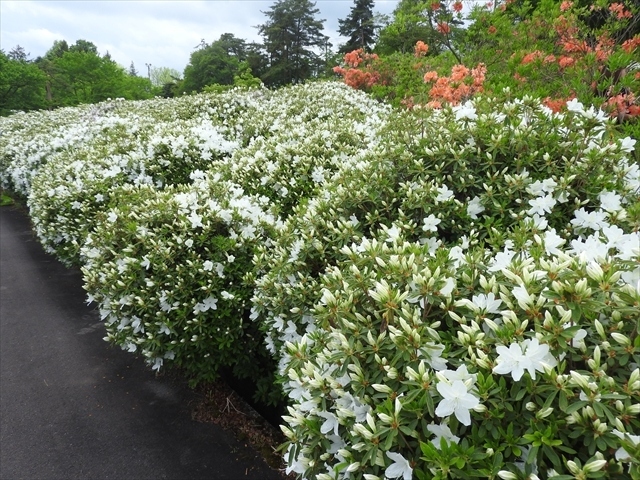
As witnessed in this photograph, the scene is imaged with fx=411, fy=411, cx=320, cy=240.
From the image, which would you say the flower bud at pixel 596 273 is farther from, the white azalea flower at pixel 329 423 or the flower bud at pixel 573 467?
the white azalea flower at pixel 329 423

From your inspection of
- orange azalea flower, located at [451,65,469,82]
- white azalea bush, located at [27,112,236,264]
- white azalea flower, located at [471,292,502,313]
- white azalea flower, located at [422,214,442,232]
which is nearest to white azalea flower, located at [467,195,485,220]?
white azalea flower, located at [422,214,442,232]

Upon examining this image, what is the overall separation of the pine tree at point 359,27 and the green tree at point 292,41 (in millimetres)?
3407

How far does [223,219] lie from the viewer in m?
3.91

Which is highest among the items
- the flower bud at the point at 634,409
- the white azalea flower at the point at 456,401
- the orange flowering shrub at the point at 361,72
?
the orange flowering shrub at the point at 361,72

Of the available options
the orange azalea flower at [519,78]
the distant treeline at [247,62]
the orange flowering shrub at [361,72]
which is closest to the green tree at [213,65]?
the distant treeline at [247,62]

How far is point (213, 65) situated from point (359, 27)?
42.0 feet

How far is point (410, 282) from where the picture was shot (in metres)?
1.87

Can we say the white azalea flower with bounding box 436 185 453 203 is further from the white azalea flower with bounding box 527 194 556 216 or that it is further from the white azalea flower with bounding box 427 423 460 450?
the white azalea flower with bounding box 427 423 460 450

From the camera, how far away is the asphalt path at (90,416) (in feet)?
12.5

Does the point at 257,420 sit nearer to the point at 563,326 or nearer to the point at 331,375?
the point at 331,375

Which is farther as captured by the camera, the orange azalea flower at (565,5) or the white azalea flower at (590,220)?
the orange azalea flower at (565,5)

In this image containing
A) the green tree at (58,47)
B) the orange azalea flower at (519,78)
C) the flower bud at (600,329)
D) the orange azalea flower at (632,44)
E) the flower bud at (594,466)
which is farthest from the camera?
the green tree at (58,47)

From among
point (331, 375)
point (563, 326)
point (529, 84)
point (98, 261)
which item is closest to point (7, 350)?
point (98, 261)

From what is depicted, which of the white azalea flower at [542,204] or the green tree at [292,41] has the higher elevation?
the green tree at [292,41]
